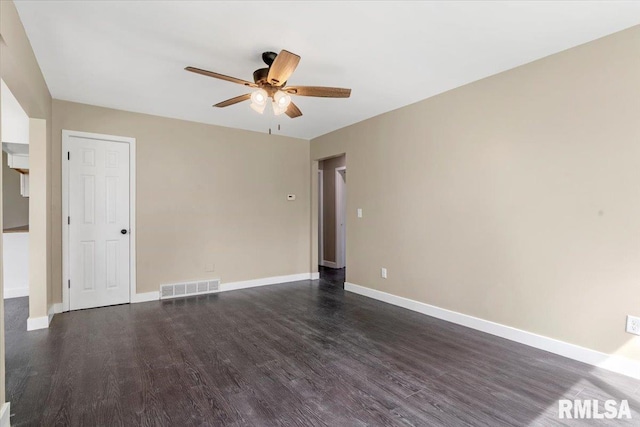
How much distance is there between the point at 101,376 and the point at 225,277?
104 inches

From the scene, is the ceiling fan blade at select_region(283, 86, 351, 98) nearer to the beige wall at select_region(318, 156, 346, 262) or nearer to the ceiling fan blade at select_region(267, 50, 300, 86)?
the ceiling fan blade at select_region(267, 50, 300, 86)

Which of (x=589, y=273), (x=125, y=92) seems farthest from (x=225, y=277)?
(x=589, y=273)

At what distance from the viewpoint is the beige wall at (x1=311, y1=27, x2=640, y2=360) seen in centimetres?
242

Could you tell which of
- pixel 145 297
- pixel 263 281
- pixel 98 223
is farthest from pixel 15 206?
pixel 263 281

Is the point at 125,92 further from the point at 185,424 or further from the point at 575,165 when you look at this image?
the point at 575,165

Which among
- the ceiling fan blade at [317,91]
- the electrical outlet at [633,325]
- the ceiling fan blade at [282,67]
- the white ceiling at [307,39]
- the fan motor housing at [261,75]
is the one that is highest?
the white ceiling at [307,39]

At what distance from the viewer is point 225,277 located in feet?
16.4

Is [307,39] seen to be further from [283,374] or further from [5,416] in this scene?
[5,416]

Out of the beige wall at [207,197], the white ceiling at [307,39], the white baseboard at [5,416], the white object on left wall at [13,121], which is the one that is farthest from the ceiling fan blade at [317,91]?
the white object on left wall at [13,121]

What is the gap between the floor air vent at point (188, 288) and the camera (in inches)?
177

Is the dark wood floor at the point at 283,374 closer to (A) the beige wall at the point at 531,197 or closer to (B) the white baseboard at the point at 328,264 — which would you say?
(A) the beige wall at the point at 531,197

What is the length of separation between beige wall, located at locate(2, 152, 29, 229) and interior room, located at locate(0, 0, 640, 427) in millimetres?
736

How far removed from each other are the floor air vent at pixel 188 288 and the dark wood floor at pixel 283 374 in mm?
755

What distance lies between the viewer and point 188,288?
4.65 meters
